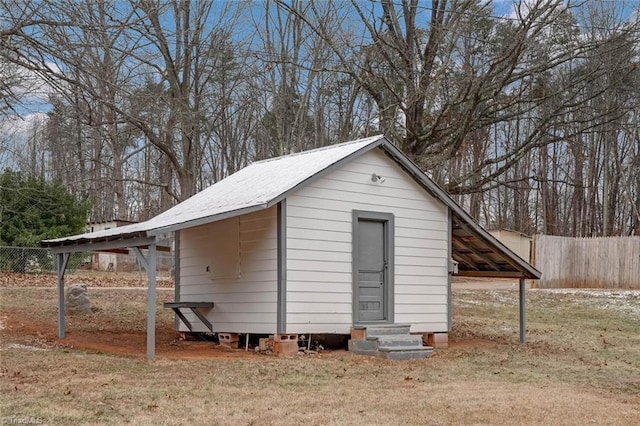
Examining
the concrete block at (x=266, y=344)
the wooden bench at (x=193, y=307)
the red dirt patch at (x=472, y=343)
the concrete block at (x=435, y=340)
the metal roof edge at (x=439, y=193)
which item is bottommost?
the red dirt patch at (x=472, y=343)

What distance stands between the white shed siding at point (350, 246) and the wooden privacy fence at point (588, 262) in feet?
50.4

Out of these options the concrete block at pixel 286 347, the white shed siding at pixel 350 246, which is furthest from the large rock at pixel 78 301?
the white shed siding at pixel 350 246

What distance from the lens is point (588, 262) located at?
1178 inches

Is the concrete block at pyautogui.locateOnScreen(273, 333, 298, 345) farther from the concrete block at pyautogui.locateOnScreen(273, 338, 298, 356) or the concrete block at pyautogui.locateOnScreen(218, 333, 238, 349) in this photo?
the concrete block at pyautogui.locateOnScreen(218, 333, 238, 349)

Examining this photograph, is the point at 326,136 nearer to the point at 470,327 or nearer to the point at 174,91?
the point at 174,91

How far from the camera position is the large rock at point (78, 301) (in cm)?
1798

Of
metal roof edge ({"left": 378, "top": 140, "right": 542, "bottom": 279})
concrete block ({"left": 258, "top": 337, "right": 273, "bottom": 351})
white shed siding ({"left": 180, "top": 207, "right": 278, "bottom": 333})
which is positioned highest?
metal roof edge ({"left": 378, "top": 140, "right": 542, "bottom": 279})

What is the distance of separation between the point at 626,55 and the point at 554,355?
12648 mm

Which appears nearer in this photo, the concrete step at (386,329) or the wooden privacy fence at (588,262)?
the concrete step at (386,329)

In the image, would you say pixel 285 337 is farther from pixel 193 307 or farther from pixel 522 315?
pixel 522 315

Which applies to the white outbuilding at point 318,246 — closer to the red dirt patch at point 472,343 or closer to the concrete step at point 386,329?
the concrete step at point 386,329

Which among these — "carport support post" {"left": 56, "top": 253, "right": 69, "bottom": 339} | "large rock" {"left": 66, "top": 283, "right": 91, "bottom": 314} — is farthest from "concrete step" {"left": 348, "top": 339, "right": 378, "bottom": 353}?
"large rock" {"left": 66, "top": 283, "right": 91, "bottom": 314}

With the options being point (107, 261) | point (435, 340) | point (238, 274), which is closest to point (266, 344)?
point (238, 274)

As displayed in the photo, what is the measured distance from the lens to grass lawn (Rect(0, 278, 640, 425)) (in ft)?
25.5
